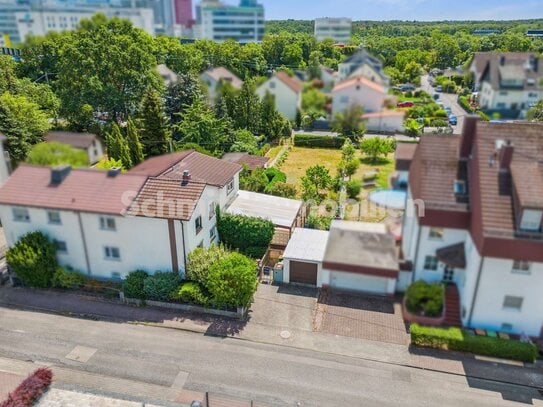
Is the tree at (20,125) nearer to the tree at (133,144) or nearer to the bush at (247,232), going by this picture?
the tree at (133,144)

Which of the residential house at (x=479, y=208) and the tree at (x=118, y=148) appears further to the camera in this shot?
the tree at (x=118, y=148)

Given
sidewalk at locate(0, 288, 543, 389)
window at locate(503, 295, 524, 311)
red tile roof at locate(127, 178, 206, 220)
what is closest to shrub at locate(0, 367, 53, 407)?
sidewalk at locate(0, 288, 543, 389)

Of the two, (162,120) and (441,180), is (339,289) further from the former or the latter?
(162,120)

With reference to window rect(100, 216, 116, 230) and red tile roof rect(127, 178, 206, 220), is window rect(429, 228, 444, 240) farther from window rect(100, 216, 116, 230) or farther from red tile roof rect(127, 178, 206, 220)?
window rect(100, 216, 116, 230)

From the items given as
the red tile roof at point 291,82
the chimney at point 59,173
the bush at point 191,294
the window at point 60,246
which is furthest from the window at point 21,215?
the red tile roof at point 291,82

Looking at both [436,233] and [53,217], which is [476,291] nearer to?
[436,233]
